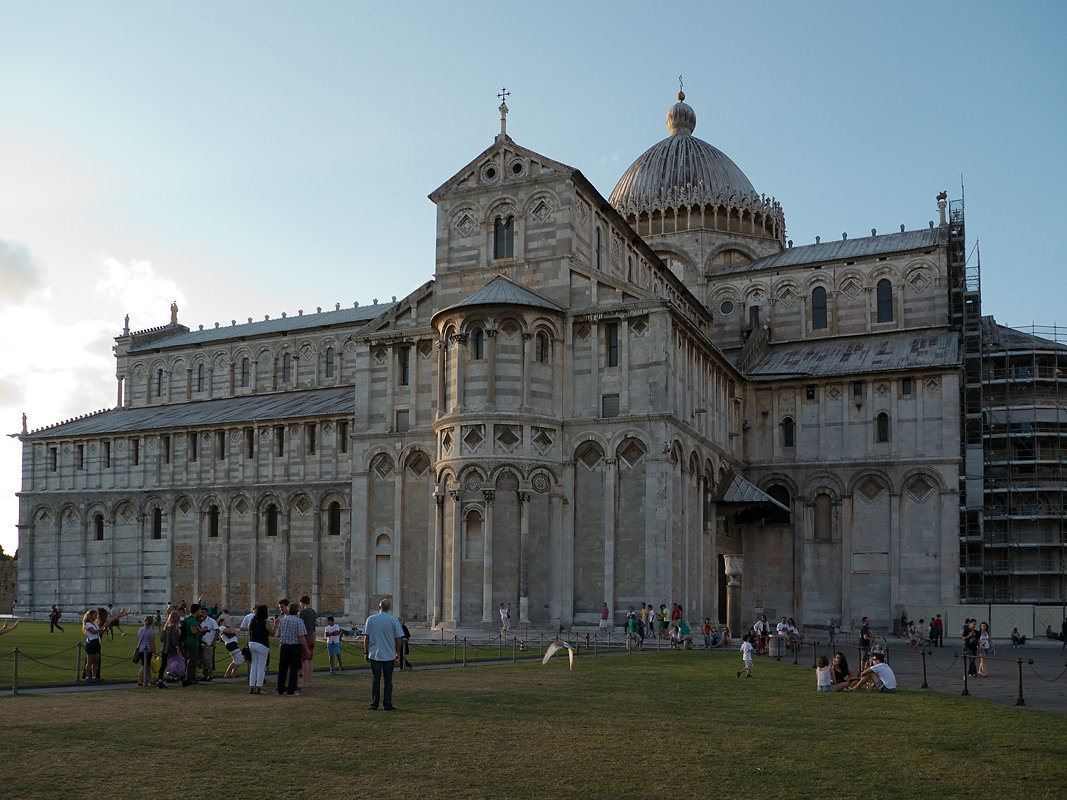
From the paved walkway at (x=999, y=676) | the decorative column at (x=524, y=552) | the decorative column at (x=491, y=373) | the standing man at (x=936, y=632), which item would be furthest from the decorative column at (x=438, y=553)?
the standing man at (x=936, y=632)

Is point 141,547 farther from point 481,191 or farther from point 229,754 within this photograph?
point 229,754

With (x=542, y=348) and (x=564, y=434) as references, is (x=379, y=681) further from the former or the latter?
(x=542, y=348)

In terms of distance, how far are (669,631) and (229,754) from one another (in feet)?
97.1

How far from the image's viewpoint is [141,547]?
6988 cm

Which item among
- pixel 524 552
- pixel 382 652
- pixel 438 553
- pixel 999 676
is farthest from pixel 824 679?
pixel 438 553

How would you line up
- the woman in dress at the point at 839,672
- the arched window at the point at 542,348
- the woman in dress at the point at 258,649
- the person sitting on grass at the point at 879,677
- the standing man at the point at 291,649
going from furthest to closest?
the arched window at the point at 542,348, the woman in dress at the point at 839,672, the person sitting on grass at the point at 879,677, the woman in dress at the point at 258,649, the standing man at the point at 291,649

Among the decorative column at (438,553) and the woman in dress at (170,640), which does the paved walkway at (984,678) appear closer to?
the woman in dress at (170,640)

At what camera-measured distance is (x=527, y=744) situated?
1500 centimetres

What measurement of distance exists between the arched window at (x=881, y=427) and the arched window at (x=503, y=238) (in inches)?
826

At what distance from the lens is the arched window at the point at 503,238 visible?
49469 millimetres

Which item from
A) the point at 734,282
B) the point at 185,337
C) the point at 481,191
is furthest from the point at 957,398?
the point at 185,337

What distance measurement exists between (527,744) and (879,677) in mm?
10917

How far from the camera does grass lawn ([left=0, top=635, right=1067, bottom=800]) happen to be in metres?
12.2

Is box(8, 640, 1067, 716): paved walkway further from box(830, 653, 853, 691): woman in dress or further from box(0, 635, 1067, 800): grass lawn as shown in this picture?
box(830, 653, 853, 691): woman in dress
